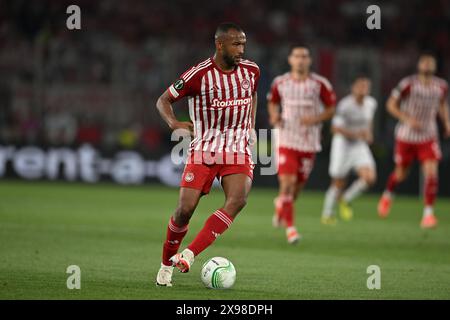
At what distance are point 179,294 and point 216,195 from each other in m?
12.5

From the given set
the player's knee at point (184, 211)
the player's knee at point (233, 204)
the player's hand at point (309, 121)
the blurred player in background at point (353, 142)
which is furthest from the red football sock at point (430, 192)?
the player's knee at point (184, 211)

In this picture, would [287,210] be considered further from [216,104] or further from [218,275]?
[218,275]

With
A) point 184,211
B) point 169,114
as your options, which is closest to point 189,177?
point 184,211

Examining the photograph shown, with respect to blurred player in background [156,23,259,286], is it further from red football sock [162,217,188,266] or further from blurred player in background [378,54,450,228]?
blurred player in background [378,54,450,228]

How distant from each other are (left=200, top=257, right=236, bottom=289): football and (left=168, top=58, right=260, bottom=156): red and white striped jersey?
0.98 meters

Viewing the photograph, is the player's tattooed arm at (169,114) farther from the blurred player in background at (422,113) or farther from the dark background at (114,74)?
the dark background at (114,74)

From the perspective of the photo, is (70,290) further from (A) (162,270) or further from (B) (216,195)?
(B) (216,195)

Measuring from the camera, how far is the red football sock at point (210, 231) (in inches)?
296

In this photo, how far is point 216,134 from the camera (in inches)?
309

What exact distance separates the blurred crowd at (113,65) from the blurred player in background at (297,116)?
8693 millimetres

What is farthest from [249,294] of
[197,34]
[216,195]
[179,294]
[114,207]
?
[197,34]

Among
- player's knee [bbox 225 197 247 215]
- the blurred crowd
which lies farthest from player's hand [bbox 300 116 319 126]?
the blurred crowd

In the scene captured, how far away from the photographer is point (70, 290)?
23.3ft

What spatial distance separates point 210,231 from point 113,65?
1448 centimetres
